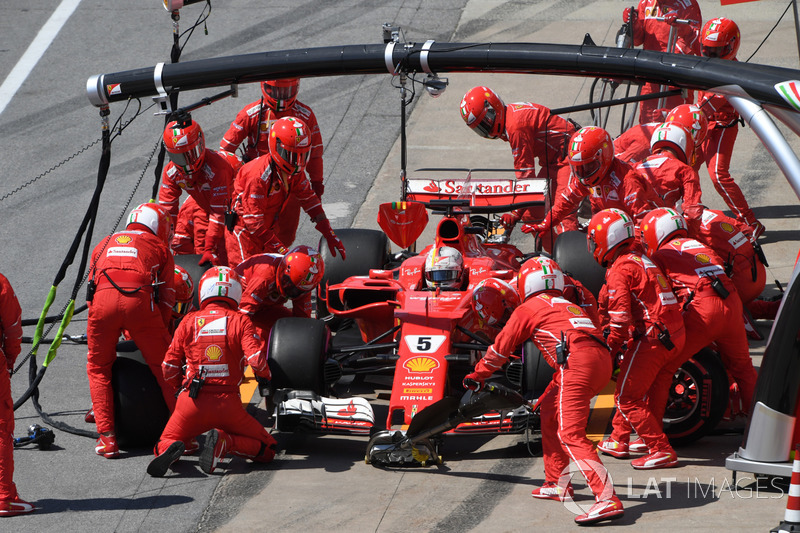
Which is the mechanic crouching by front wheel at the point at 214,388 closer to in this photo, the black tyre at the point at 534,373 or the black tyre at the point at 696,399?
the black tyre at the point at 534,373

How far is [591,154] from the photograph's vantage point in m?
10.1

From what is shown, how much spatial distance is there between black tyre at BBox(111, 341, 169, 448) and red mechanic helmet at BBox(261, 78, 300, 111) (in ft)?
12.5

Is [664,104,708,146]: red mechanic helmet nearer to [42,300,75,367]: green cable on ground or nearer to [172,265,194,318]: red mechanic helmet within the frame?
[172,265,194,318]: red mechanic helmet

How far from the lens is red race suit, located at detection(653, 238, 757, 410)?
340 inches

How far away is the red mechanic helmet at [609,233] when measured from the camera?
8.59 metres

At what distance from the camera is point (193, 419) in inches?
335

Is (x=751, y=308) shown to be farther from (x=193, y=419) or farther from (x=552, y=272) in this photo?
(x=193, y=419)

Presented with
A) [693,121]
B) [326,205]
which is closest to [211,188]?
[326,205]

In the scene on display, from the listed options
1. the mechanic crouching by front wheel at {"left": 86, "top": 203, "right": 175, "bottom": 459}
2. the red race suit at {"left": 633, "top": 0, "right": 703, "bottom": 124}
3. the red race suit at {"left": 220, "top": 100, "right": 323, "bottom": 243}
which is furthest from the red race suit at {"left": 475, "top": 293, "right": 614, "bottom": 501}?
the red race suit at {"left": 633, "top": 0, "right": 703, "bottom": 124}

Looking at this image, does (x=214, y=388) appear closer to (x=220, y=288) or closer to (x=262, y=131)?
(x=220, y=288)

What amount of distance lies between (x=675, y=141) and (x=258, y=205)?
154 inches

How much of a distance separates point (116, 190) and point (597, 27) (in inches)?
310

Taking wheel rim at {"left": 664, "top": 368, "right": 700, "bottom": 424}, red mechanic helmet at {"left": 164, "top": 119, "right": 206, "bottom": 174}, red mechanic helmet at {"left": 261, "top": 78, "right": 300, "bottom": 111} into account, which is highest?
red mechanic helmet at {"left": 261, "top": 78, "right": 300, "bottom": 111}

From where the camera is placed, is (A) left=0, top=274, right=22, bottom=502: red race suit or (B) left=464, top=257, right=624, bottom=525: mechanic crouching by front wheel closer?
(B) left=464, top=257, right=624, bottom=525: mechanic crouching by front wheel
